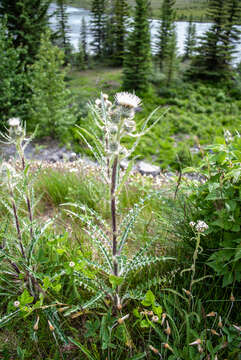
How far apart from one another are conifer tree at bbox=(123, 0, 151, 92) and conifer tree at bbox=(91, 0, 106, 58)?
1.53 m

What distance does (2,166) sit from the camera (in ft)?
4.32

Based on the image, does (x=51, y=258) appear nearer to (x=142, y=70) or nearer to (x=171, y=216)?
(x=171, y=216)

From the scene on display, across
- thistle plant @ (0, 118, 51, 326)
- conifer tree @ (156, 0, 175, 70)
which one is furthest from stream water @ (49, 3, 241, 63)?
thistle plant @ (0, 118, 51, 326)

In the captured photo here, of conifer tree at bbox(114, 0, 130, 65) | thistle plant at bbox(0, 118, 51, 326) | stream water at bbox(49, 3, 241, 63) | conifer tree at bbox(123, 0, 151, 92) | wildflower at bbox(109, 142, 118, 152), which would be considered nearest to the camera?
wildflower at bbox(109, 142, 118, 152)

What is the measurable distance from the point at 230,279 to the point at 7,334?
1.32 meters

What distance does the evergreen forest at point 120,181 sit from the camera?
4.29 feet

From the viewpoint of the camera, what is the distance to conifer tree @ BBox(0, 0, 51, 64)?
7.37 meters

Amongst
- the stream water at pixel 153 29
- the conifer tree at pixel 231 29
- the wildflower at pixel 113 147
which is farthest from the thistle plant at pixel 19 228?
the conifer tree at pixel 231 29

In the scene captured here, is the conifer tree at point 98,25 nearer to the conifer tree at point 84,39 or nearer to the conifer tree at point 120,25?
the conifer tree at point 84,39

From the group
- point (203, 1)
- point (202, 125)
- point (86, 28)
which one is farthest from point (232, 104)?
point (203, 1)

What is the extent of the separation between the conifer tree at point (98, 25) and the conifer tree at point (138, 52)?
1.53 metres

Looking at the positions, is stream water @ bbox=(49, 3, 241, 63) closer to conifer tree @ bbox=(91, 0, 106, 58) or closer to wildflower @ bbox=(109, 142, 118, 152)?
conifer tree @ bbox=(91, 0, 106, 58)

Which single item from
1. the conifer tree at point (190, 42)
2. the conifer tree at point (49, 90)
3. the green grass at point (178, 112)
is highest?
the conifer tree at point (190, 42)

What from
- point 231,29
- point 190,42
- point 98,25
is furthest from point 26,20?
point 231,29
